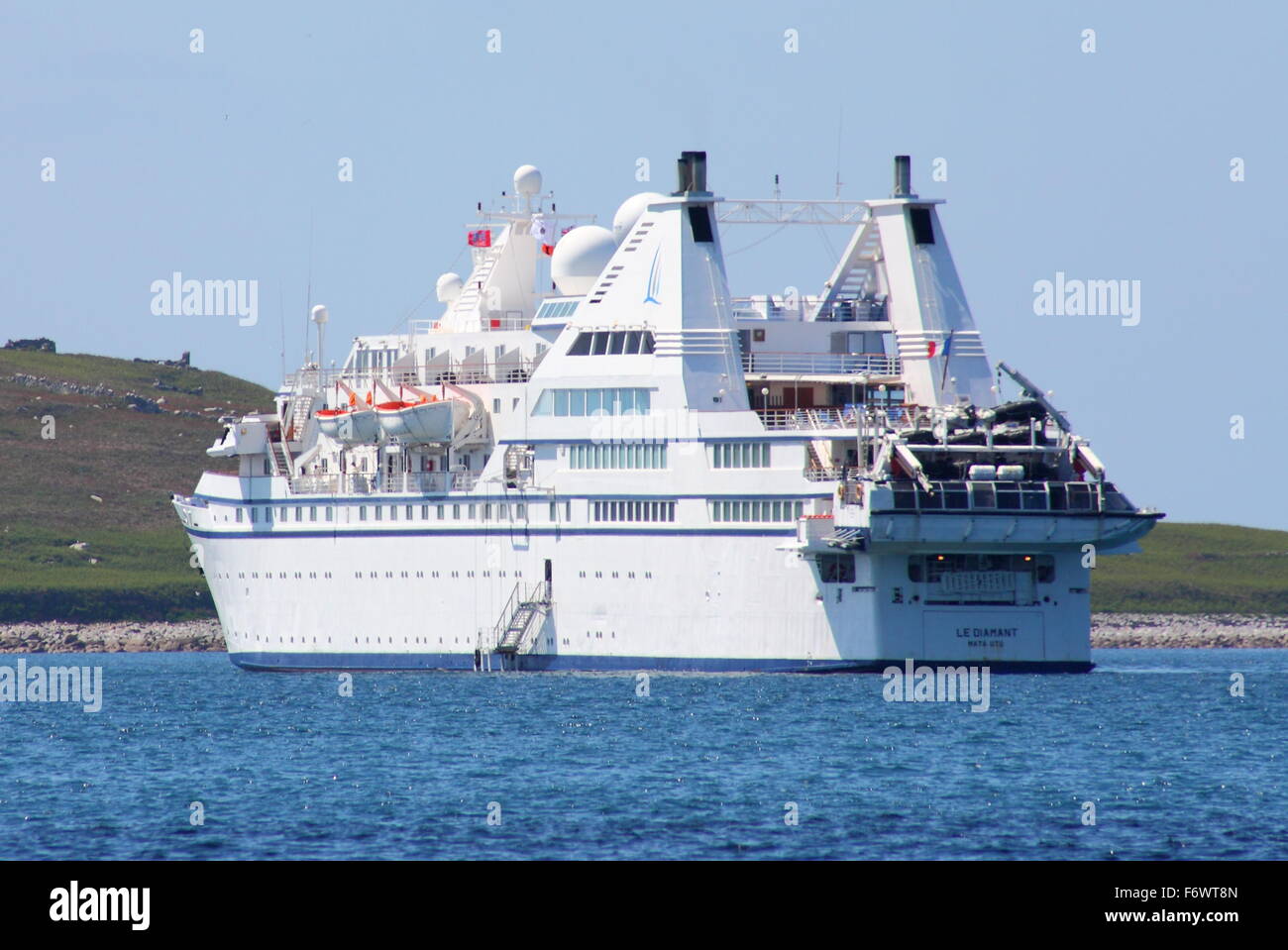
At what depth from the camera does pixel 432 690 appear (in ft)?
226

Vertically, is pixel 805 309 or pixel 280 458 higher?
pixel 805 309

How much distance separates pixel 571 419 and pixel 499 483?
13.1 feet

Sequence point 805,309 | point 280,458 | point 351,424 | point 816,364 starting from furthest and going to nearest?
point 280,458 < point 351,424 < point 805,309 < point 816,364

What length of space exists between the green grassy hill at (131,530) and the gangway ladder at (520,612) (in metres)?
61.9

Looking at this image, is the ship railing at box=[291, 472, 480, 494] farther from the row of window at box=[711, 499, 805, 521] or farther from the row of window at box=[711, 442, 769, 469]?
the row of window at box=[711, 499, 805, 521]

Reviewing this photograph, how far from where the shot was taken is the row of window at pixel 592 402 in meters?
69.6

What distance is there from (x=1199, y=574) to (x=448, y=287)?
7180cm

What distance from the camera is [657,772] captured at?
4759 centimetres

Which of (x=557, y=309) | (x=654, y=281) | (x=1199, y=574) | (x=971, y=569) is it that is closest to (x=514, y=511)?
(x=557, y=309)

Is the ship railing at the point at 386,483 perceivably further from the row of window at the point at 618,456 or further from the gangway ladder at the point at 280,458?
the row of window at the point at 618,456

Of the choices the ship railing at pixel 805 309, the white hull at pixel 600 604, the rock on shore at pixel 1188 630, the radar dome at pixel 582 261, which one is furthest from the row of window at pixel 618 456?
the rock on shore at pixel 1188 630

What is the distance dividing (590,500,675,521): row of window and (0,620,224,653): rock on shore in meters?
55.0

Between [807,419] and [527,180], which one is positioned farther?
[527,180]

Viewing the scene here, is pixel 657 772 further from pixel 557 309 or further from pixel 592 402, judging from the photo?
pixel 557 309
